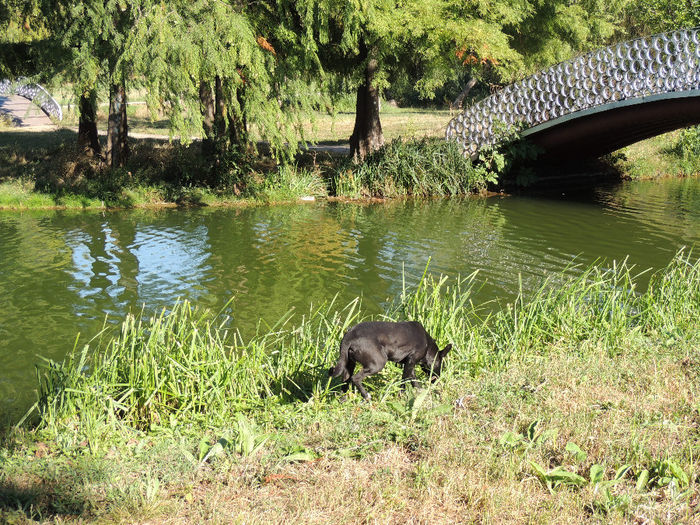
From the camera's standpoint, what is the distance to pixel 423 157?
1934 centimetres

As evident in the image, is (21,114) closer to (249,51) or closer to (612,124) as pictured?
(249,51)

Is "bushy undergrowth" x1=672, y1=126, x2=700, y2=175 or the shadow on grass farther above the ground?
"bushy undergrowth" x1=672, y1=126, x2=700, y2=175

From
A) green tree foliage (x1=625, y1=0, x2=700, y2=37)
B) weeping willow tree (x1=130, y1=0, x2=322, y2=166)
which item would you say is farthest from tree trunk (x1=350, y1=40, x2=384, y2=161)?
green tree foliage (x1=625, y1=0, x2=700, y2=37)

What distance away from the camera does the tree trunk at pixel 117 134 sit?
58.0 ft

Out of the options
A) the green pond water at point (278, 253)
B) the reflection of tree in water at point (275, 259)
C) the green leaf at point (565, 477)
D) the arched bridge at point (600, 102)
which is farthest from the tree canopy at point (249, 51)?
the green leaf at point (565, 477)

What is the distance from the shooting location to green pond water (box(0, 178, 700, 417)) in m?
9.83

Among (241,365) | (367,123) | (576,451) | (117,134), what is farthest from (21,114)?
(576,451)

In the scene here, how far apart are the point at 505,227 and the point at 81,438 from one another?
1216 centimetres

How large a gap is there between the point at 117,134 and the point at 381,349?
49.5 feet

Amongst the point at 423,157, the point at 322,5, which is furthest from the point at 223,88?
the point at 423,157

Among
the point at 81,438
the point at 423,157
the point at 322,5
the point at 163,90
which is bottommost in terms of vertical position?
the point at 81,438

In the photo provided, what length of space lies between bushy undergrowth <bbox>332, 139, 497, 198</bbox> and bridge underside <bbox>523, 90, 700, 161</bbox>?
7.38 feet

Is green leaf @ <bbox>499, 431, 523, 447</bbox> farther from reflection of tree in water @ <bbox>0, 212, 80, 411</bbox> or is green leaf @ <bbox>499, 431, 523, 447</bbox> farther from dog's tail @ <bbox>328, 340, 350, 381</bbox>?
reflection of tree in water @ <bbox>0, 212, 80, 411</bbox>

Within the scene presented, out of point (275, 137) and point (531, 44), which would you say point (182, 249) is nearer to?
point (275, 137)
